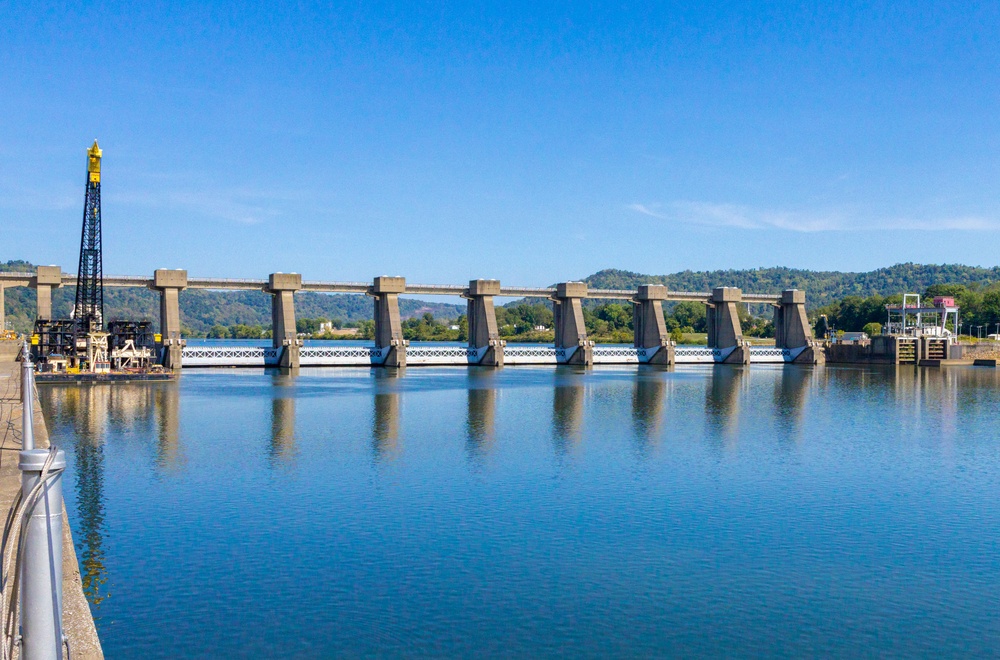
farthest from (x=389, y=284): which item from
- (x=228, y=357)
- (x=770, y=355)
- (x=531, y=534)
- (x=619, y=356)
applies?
(x=531, y=534)

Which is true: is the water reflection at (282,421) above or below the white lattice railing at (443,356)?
below

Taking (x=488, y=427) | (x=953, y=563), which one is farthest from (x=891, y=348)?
(x=953, y=563)

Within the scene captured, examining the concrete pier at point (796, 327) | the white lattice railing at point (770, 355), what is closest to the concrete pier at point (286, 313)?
the white lattice railing at point (770, 355)

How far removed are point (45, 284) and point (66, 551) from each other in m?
59.4

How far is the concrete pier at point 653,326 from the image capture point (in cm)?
7894

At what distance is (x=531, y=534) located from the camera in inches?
702

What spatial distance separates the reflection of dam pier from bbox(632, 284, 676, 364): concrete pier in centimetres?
9

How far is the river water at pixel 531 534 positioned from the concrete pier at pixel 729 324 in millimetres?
43159

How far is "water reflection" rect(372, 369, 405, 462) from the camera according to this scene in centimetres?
2869

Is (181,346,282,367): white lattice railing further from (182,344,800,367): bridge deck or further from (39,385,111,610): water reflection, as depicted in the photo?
(39,385,111,610): water reflection

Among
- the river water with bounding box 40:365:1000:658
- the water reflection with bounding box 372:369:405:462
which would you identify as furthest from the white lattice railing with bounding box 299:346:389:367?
the river water with bounding box 40:365:1000:658

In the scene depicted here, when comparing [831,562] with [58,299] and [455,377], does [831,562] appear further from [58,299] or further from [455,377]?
[58,299]

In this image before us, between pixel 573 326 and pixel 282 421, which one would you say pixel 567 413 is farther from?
pixel 573 326

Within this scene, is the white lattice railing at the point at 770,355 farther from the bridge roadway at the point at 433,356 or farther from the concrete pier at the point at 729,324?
the concrete pier at the point at 729,324
